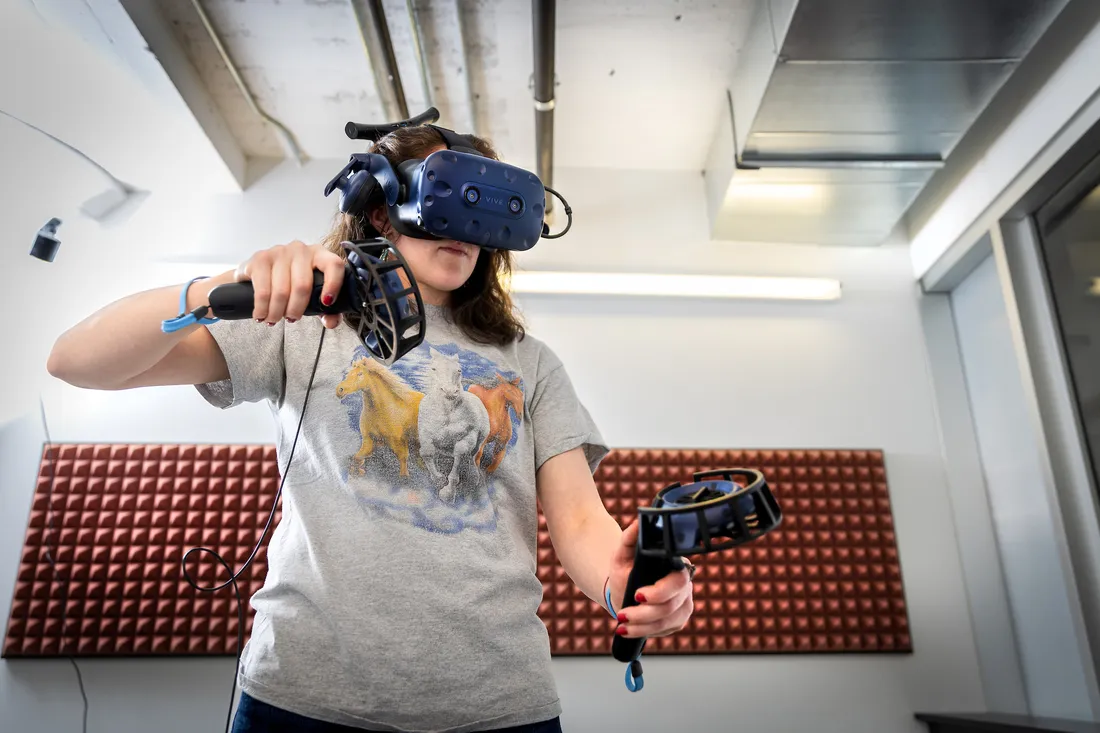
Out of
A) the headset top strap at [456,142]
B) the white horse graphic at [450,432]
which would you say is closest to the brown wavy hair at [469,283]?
the headset top strap at [456,142]

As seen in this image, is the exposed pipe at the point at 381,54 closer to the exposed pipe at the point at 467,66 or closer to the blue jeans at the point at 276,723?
the exposed pipe at the point at 467,66

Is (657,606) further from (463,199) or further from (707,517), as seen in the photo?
(463,199)

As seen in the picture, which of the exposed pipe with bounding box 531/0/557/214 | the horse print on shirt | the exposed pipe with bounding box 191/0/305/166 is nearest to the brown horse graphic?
the horse print on shirt

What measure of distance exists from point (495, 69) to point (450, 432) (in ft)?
6.97

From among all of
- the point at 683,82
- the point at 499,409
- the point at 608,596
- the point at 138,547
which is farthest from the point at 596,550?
the point at 683,82

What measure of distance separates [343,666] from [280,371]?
0.36 m

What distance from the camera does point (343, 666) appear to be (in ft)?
2.40

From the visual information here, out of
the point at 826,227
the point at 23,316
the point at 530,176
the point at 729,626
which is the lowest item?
the point at 729,626

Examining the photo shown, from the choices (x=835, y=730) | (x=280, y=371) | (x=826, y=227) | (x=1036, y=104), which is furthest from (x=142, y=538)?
(x=1036, y=104)

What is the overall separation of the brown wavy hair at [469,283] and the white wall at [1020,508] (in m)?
2.11

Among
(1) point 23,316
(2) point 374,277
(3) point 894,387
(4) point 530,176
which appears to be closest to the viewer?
(2) point 374,277

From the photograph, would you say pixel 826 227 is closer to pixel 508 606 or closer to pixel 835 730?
pixel 835 730

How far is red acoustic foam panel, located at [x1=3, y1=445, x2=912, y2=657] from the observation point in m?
2.36

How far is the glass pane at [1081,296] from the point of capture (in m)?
2.18
